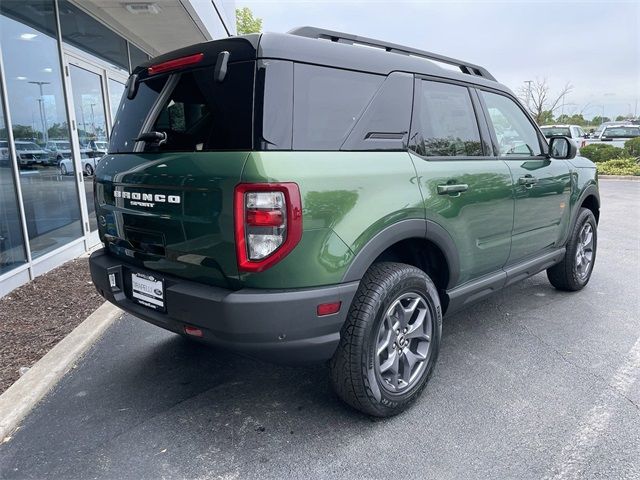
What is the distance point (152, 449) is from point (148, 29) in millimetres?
8001

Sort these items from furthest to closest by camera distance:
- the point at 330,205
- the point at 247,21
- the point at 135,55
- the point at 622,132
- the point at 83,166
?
the point at 247,21
the point at 622,132
the point at 135,55
the point at 83,166
the point at 330,205

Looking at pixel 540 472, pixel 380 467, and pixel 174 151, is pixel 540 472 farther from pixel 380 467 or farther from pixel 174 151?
pixel 174 151

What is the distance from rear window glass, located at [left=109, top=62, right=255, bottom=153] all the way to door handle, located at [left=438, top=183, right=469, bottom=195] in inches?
49.6

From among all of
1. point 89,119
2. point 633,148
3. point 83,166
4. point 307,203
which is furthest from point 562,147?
point 633,148

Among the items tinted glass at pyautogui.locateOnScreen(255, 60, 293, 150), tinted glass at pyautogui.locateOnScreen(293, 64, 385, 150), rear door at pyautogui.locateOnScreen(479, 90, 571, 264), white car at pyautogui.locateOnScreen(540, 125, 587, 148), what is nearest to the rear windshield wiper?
tinted glass at pyautogui.locateOnScreen(255, 60, 293, 150)

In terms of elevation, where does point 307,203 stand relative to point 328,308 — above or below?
above

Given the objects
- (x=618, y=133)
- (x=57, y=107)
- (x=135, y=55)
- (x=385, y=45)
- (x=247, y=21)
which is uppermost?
(x=247, y=21)

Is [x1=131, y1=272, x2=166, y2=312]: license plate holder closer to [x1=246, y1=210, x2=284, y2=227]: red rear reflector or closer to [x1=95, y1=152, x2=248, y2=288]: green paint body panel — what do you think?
[x1=95, y1=152, x2=248, y2=288]: green paint body panel

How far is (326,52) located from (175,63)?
0.86m

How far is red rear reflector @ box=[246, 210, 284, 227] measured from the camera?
2.15 m

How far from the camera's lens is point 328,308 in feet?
7.59

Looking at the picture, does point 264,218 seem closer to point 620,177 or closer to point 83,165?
point 83,165

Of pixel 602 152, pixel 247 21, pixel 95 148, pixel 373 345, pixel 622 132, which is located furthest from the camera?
pixel 247 21

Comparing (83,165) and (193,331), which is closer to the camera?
(193,331)
